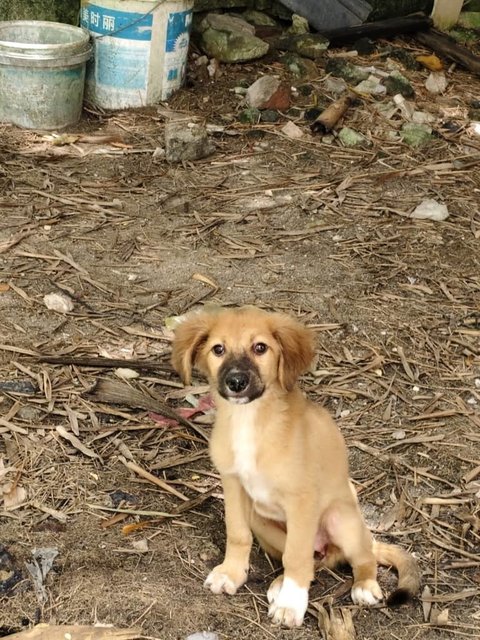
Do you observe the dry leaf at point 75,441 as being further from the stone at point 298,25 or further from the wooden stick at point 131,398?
the stone at point 298,25

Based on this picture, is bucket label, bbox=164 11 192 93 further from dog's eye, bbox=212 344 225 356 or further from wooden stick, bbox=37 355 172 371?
dog's eye, bbox=212 344 225 356

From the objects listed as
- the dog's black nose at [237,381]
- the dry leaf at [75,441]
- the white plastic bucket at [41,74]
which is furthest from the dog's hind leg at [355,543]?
the white plastic bucket at [41,74]

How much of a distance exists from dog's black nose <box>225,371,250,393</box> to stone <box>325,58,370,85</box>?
5237mm

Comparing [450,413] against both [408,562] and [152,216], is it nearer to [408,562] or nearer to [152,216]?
[408,562]

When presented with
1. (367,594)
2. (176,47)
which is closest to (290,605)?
(367,594)

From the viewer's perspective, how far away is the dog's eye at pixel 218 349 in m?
2.91

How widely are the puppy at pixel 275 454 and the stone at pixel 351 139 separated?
3.91 meters

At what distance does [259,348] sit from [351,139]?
4078 mm

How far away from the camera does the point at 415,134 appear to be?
6.76 m

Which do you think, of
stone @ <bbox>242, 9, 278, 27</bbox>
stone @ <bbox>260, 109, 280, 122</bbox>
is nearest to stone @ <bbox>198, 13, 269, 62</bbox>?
stone @ <bbox>242, 9, 278, 27</bbox>

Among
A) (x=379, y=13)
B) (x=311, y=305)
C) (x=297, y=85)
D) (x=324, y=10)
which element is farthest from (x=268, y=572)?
(x=379, y=13)

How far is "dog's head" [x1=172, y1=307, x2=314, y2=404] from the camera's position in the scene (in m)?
2.84

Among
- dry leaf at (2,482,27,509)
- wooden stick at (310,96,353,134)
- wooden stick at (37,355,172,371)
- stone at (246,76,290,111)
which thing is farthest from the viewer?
stone at (246,76,290,111)

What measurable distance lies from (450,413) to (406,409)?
0.64ft
